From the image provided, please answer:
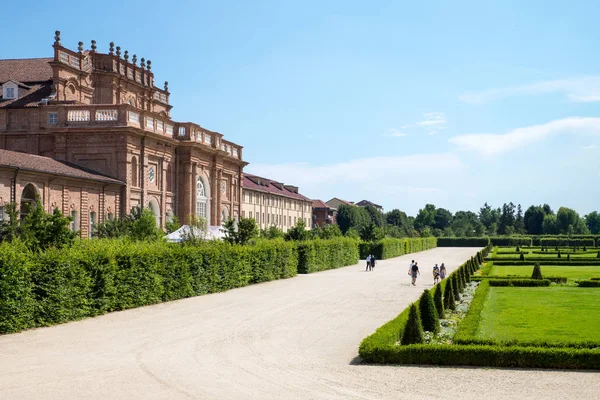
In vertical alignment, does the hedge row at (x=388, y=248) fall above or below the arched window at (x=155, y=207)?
below

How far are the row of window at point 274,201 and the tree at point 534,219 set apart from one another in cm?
7330

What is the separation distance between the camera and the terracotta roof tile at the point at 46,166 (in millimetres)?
36841

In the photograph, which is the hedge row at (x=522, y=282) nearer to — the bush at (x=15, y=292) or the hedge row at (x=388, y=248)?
the bush at (x=15, y=292)

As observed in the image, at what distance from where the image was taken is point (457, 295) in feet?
95.0

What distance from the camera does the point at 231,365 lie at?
14773mm

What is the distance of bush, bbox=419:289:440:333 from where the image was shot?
1845 cm

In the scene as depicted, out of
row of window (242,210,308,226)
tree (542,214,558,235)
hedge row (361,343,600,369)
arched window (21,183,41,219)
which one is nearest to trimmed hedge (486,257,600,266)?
row of window (242,210,308,226)

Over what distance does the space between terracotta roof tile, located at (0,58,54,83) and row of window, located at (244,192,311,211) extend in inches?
1441

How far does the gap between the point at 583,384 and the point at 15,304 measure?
574 inches

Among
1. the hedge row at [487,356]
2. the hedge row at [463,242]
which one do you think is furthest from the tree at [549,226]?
the hedge row at [487,356]

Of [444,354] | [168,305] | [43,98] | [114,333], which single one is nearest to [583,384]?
[444,354]

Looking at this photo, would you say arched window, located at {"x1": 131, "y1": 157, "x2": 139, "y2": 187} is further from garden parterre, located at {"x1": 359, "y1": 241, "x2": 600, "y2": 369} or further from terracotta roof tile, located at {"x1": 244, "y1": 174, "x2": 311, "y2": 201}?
terracotta roof tile, located at {"x1": 244, "y1": 174, "x2": 311, "y2": 201}

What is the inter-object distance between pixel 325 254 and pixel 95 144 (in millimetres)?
18893

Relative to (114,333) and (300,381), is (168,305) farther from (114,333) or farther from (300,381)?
(300,381)
